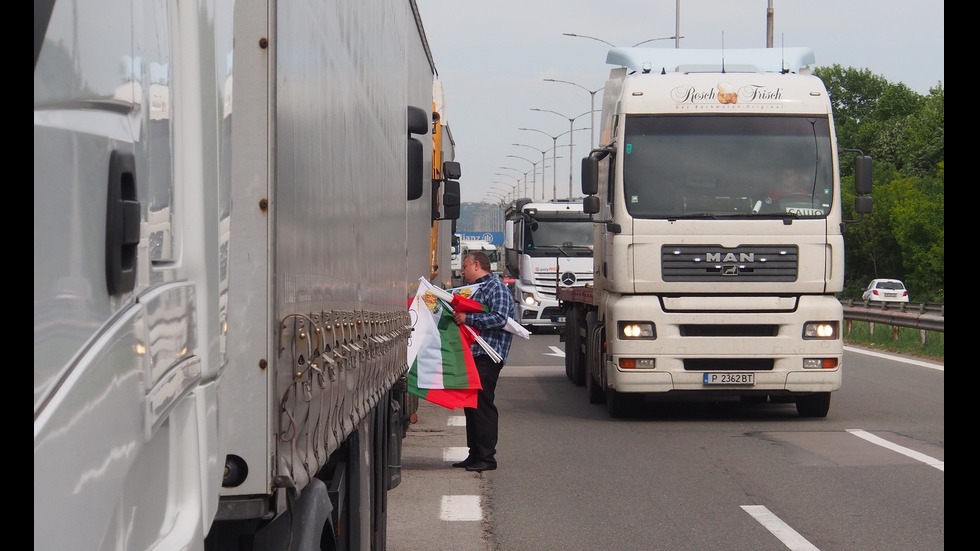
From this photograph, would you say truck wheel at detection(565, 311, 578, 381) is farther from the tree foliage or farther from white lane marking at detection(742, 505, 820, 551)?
the tree foliage

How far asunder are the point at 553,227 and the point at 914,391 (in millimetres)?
14678

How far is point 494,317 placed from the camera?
10.4 meters

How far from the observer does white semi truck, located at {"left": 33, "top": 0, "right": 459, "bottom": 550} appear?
1.48m

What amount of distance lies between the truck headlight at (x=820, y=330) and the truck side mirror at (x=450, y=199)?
404 cm

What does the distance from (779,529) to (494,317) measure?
11.1 feet

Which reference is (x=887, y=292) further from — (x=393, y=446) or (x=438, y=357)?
(x=393, y=446)

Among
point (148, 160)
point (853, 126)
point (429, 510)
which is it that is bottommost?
point (429, 510)

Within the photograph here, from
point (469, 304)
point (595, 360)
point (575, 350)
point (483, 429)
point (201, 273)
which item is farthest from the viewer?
point (575, 350)

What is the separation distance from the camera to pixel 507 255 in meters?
35.6

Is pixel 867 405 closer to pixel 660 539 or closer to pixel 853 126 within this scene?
pixel 660 539

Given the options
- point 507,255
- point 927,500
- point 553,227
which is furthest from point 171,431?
point 507,255

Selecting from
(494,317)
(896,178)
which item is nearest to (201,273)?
(494,317)

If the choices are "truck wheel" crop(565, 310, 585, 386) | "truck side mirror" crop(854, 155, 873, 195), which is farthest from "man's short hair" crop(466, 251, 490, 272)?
"truck wheel" crop(565, 310, 585, 386)
